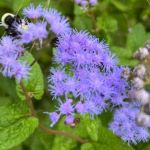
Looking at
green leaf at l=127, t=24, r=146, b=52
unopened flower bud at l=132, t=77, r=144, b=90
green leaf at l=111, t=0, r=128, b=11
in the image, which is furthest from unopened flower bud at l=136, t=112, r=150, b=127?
green leaf at l=111, t=0, r=128, b=11

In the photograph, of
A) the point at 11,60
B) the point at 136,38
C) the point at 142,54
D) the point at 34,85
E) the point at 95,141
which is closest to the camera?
the point at 11,60

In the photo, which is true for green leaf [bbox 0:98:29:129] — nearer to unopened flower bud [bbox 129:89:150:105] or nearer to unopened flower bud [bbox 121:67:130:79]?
unopened flower bud [bbox 121:67:130:79]

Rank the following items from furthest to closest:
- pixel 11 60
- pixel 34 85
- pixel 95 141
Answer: pixel 95 141 < pixel 34 85 < pixel 11 60

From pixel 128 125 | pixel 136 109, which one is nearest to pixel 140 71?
pixel 136 109

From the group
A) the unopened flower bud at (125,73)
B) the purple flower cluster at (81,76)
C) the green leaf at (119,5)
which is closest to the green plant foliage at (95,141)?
the purple flower cluster at (81,76)

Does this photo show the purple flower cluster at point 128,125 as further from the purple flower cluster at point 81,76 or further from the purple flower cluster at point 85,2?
the purple flower cluster at point 85,2

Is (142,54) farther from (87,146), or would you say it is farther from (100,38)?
(100,38)
